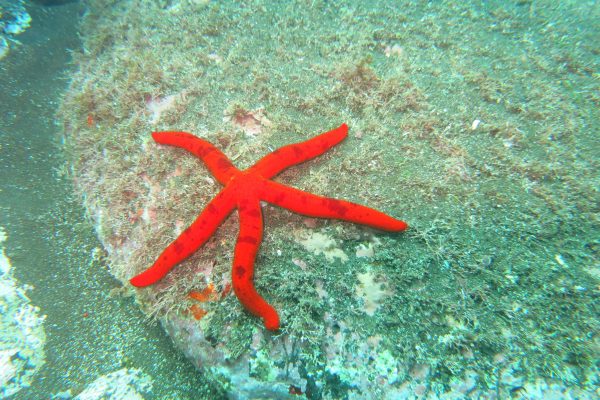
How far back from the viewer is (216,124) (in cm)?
404

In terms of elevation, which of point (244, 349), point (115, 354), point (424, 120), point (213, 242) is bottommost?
point (115, 354)

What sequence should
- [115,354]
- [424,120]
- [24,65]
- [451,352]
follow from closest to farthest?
[451,352] → [115,354] → [424,120] → [24,65]

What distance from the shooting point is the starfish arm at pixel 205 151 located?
339cm

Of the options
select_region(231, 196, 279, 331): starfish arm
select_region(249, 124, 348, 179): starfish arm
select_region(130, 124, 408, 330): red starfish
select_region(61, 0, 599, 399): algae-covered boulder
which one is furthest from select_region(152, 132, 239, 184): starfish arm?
select_region(231, 196, 279, 331): starfish arm

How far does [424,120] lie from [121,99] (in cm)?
436

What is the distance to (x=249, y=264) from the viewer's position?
9.53 feet

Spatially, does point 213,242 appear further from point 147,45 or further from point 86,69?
point 86,69

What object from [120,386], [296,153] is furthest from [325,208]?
[120,386]

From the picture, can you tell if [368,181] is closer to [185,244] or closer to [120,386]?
[185,244]

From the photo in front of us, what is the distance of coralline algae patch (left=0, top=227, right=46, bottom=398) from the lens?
316 centimetres

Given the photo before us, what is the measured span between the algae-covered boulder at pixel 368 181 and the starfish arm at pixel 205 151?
0.64 ft

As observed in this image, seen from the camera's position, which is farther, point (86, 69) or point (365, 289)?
point (86, 69)

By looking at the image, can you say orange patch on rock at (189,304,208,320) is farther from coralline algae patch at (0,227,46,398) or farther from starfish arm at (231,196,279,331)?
coralline algae patch at (0,227,46,398)

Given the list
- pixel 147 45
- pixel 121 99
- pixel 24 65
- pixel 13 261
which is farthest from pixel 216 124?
pixel 24 65
